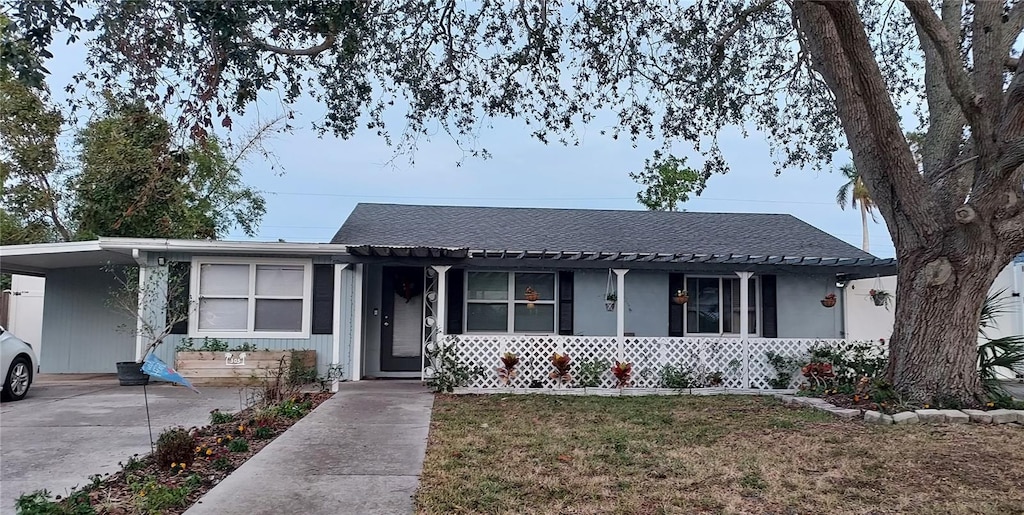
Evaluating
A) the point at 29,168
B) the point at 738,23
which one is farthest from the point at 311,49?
the point at 29,168

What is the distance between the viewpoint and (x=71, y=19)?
4.94m

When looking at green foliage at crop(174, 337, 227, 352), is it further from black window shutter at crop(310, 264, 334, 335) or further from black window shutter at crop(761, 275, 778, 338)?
black window shutter at crop(761, 275, 778, 338)

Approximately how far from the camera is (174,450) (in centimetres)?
493

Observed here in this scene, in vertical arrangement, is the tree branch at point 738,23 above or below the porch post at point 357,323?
above

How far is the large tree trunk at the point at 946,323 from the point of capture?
736cm

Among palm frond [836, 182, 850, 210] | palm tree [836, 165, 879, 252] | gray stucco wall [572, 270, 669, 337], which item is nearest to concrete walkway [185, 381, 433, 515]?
gray stucco wall [572, 270, 669, 337]

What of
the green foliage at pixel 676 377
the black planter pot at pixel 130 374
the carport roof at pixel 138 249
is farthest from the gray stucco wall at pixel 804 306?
the black planter pot at pixel 130 374

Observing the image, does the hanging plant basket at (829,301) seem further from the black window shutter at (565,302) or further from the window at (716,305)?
the black window shutter at (565,302)

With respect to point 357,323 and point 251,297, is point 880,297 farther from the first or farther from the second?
point 251,297

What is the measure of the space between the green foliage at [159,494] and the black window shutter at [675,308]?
28.7 ft

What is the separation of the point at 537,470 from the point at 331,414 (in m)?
3.35

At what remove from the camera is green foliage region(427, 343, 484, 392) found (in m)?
9.65

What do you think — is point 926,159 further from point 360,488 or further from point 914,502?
point 360,488

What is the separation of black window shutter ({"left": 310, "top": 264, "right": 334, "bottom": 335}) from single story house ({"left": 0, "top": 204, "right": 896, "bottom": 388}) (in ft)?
0.06
